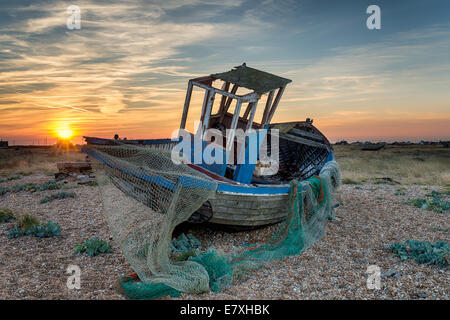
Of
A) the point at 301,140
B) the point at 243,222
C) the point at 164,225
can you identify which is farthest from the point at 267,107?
the point at 164,225

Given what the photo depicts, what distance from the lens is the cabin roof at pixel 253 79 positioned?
30.0ft

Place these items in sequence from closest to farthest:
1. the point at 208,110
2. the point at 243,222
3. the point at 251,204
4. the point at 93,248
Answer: the point at 93,248 → the point at 251,204 → the point at 243,222 → the point at 208,110

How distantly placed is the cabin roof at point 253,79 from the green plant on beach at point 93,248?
515 centimetres

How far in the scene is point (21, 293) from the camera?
5266 mm

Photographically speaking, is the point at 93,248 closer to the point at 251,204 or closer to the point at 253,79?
the point at 251,204

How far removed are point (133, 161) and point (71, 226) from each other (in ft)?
13.2

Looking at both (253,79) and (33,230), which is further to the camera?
(253,79)

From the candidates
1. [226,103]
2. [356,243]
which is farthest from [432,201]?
[226,103]

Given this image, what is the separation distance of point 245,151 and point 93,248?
396 cm

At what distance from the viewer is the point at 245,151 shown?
822 cm

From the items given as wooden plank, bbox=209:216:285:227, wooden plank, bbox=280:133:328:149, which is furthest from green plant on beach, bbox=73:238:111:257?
wooden plank, bbox=280:133:328:149
